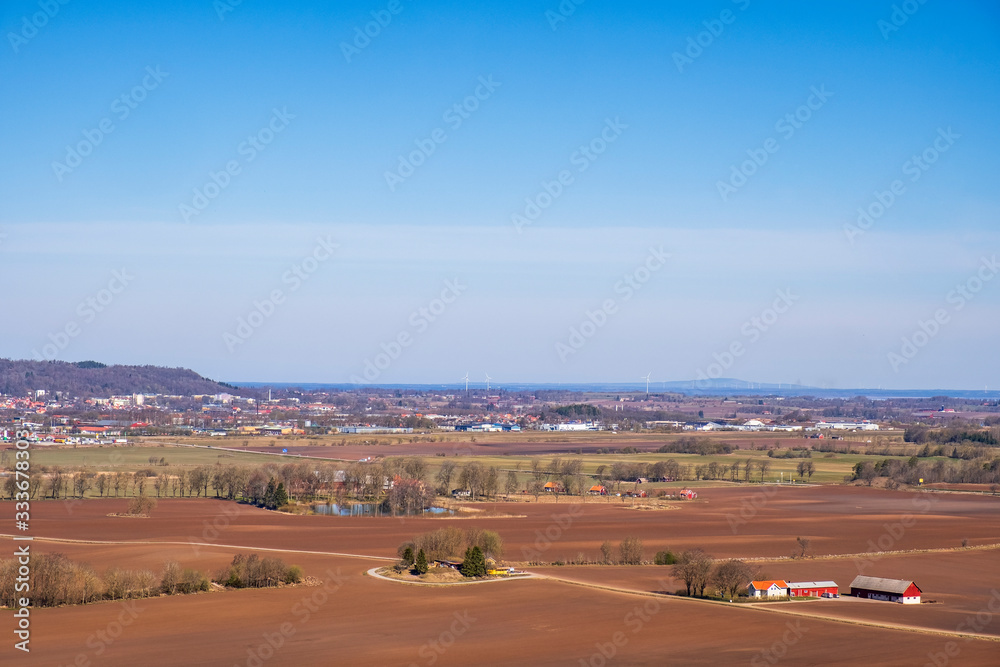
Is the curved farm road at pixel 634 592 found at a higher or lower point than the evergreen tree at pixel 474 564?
lower

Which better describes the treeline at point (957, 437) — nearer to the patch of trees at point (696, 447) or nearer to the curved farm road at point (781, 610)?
the patch of trees at point (696, 447)

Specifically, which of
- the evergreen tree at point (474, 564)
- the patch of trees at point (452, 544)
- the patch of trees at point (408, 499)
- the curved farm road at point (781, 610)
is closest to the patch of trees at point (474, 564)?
the evergreen tree at point (474, 564)

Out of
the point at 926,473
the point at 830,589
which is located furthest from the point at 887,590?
the point at 926,473

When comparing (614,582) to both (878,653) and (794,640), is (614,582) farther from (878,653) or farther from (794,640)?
(878,653)

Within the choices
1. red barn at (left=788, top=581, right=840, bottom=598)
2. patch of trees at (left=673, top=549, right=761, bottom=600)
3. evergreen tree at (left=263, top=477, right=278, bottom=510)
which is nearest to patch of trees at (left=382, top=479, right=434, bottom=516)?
evergreen tree at (left=263, top=477, right=278, bottom=510)

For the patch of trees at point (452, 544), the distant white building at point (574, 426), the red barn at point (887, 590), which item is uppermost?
the distant white building at point (574, 426)

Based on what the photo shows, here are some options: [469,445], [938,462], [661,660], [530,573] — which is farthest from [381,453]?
[661,660]
